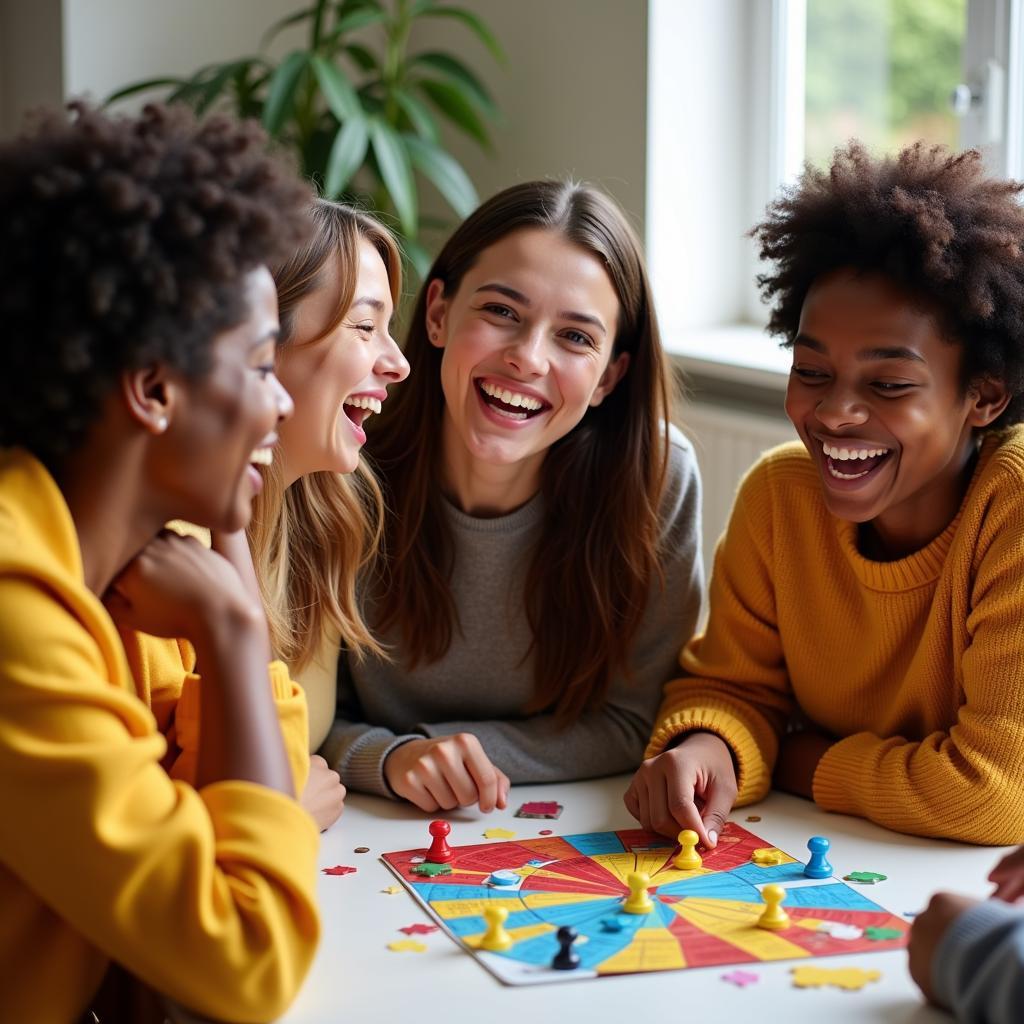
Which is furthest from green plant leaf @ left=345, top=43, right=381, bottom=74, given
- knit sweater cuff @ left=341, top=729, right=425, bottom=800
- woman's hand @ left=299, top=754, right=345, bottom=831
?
woman's hand @ left=299, top=754, right=345, bottom=831

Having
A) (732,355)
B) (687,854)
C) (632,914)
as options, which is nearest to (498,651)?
(687,854)

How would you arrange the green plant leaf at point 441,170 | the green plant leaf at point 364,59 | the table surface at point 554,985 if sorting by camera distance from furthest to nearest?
1. the green plant leaf at point 364,59
2. the green plant leaf at point 441,170
3. the table surface at point 554,985

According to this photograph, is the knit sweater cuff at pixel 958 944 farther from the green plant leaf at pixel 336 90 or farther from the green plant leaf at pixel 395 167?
the green plant leaf at pixel 336 90

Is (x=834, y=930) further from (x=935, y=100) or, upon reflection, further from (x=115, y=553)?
(x=935, y=100)

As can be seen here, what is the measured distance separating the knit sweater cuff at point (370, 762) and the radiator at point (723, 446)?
1377 mm

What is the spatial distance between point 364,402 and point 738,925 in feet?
2.47

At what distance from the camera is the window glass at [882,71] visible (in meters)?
2.96

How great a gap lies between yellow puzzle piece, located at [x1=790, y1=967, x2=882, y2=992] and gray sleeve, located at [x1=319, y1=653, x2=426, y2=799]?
573mm

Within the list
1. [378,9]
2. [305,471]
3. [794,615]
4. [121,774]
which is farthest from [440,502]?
[378,9]

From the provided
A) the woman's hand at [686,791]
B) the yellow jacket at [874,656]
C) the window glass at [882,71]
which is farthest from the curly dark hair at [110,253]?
the window glass at [882,71]

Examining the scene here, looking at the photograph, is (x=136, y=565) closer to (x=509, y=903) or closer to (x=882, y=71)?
(x=509, y=903)

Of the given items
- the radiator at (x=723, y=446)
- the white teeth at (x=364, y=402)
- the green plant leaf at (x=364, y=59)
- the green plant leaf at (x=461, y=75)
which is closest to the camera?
the white teeth at (x=364, y=402)

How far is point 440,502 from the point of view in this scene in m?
1.85

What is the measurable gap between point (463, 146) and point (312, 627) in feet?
8.11
